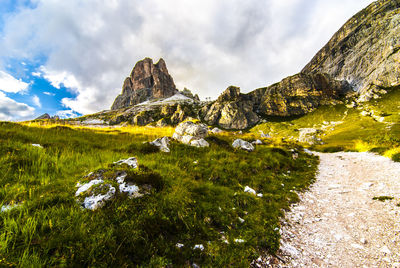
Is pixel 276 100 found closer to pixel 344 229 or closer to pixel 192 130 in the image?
pixel 192 130

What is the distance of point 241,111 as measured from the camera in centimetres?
16688

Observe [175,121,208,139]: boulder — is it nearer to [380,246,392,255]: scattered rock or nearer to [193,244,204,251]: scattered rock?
[193,244,204,251]: scattered rock

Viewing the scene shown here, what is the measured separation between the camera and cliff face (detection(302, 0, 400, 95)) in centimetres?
11119

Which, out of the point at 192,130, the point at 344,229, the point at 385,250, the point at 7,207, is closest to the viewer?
the point at 7,207

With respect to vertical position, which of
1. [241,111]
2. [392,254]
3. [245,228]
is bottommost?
[392,254]

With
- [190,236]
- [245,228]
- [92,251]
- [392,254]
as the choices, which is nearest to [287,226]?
[245,228]

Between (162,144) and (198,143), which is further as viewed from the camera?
(198,143)

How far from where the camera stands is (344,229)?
17.9 feet

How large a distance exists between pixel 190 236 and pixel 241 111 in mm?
172058

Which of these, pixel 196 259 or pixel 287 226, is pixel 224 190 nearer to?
pixel 287 226

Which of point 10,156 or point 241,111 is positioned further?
point 241,111

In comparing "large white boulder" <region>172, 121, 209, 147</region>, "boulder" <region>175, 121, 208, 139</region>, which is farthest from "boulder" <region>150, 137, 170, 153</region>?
"boulder" <region>175, 121, 208, 139</region>

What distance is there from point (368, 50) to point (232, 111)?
130960 millimetres

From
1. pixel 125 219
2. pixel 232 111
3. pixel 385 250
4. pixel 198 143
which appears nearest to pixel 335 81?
pixel 232 111
